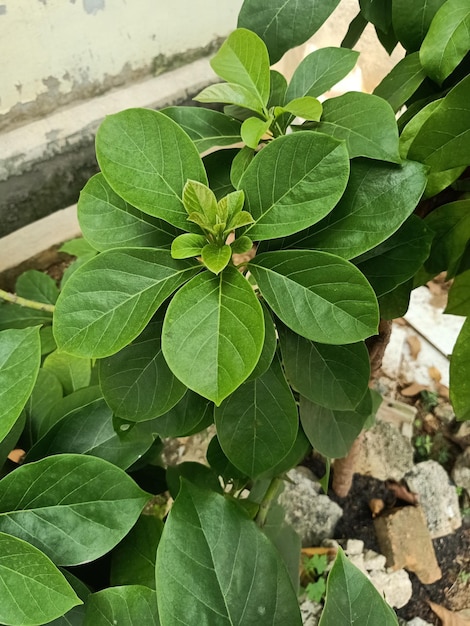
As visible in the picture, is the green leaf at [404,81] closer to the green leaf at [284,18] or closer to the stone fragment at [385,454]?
the green leaf at [284,18]

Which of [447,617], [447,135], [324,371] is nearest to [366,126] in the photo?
[447,135]

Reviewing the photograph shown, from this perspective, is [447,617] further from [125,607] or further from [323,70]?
[323,70]

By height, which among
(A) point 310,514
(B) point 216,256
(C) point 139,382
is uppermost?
(B) point 216,256

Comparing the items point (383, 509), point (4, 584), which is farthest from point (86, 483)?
point (383, 509)

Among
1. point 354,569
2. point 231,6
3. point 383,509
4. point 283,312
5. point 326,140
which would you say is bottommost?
point 383,509

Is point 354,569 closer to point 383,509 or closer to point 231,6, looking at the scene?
point 383,509
